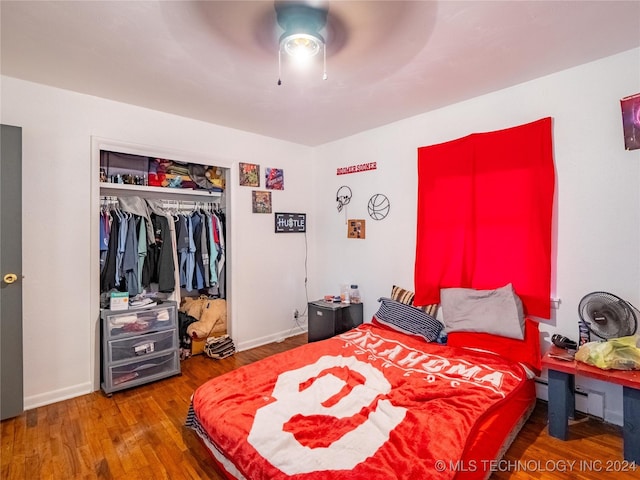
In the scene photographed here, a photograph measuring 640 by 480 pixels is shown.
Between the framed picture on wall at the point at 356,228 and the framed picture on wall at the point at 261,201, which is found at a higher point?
the framed picture on wall at the point at 261,201

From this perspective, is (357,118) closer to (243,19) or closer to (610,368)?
(243,19)

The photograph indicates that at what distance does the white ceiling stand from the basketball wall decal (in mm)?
996

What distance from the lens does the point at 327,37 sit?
1.85 metres

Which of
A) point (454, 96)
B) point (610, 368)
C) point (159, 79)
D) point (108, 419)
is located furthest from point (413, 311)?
point (159, 79)

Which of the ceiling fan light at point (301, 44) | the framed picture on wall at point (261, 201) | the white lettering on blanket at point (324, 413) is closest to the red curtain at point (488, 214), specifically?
the white lettering on blanket at point (324, 413)

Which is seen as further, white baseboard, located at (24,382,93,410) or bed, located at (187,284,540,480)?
white baseboard, located at (24,382,93,410)

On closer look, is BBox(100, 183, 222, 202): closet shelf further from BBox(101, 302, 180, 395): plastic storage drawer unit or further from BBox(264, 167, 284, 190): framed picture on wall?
BBox(101, 302, 180, 395): plastic storage drawer unit

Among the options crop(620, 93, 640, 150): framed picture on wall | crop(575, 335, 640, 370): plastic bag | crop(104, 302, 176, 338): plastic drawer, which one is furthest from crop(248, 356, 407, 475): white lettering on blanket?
crop(620, 93, 640, 150): framed picture on wall

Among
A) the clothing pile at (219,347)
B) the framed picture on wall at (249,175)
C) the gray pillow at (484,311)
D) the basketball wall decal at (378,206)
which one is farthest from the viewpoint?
the framed picture on wall at (249,175)

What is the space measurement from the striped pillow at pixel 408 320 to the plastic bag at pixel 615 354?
104 cm

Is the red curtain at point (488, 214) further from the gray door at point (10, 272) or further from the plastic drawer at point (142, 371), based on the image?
the gray door at point (10, 272)

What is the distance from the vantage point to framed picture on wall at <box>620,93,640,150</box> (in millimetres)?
2023

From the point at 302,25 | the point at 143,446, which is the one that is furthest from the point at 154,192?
the point at 302,25

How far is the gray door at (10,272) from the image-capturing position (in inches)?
87.4
